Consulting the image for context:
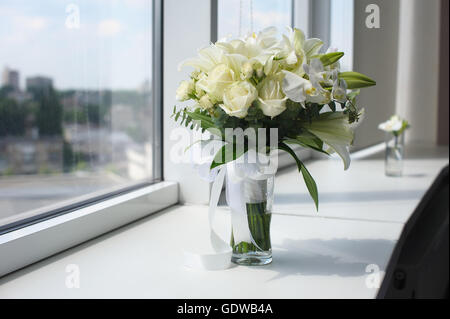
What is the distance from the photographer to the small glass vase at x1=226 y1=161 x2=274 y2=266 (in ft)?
2.89

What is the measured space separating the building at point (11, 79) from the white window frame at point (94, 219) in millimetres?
247

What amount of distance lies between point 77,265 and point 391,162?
1532 millimetres

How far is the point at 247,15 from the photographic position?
1741mm

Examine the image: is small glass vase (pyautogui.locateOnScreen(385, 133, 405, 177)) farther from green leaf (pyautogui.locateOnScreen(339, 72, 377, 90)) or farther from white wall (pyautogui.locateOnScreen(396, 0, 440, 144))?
white wall (pyautogui.locateOnScreen(396, 0, 440, 144))

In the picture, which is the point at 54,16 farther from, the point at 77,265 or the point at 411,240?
the point at 411,240

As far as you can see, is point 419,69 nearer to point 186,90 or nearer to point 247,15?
point 247,15

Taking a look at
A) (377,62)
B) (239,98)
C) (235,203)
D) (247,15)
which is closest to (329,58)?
(239,98)

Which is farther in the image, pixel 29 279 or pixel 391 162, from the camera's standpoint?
pixel 391 162

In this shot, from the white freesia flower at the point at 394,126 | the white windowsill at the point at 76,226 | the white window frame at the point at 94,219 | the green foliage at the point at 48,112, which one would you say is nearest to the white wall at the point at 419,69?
the white freesia flower at the point at 394,126

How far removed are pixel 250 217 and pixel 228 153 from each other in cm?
14
